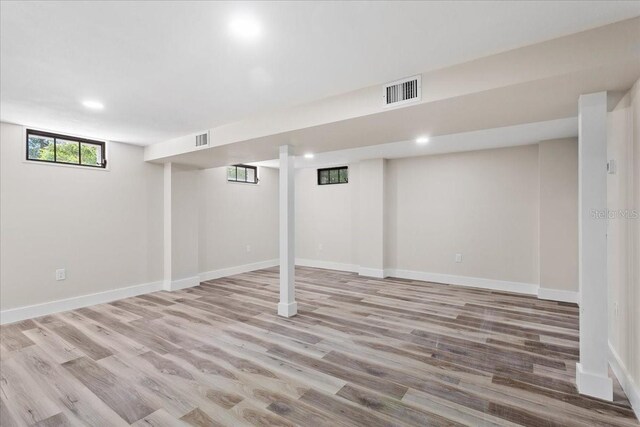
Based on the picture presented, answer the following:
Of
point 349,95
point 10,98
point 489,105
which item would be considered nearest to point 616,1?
point 489,105

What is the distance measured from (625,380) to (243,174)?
6458 mm

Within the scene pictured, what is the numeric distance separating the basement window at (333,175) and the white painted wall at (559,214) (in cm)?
362

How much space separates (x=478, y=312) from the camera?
13.2ft

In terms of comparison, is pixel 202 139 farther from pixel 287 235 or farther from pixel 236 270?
pixel 236 270

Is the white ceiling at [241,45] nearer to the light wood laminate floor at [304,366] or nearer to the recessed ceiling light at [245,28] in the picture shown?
the recessed ceiling light at [245,28]

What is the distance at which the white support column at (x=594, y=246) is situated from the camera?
220 centimetres

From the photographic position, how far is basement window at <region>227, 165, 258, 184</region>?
21.9 feet

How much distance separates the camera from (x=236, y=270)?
21.9ft

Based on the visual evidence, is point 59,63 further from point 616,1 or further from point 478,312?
point 478,312

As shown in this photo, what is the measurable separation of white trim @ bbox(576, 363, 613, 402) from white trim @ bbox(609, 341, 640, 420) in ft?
0.37

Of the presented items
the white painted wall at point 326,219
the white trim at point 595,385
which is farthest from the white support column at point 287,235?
the white painted wall at point 326,219

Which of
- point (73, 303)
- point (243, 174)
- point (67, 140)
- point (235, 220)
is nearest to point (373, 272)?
point (235, 220)

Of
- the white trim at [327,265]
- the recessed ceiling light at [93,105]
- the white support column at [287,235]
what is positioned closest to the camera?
the recessed ceiling light at [93,105]

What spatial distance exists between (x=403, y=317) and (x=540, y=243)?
8.33ft
